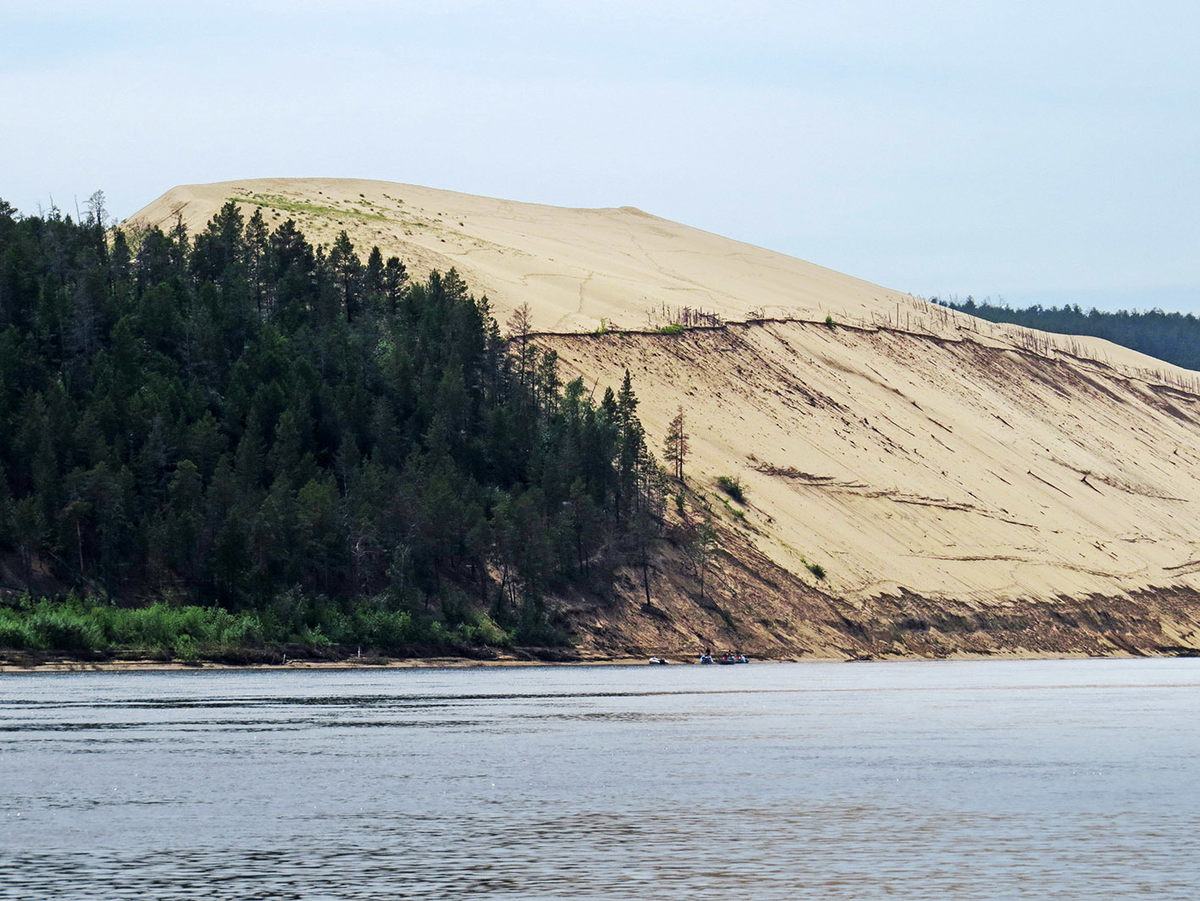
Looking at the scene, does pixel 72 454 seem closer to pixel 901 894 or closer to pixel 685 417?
pixel 685 417

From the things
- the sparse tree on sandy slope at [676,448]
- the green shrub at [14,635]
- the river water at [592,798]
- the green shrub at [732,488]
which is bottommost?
the green shrub at [14,635]

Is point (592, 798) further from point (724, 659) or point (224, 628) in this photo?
point (724, 659)

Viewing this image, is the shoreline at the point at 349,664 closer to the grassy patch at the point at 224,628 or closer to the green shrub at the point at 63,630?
the grassy patch at the point at 224,628

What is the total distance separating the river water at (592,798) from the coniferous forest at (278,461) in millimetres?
29310

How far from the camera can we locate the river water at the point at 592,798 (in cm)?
2922

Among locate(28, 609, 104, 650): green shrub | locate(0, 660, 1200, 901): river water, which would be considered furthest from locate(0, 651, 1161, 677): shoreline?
locate(0, 660, 1200, 901): river water

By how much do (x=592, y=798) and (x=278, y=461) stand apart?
7864cm

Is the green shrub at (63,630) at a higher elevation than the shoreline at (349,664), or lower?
higher

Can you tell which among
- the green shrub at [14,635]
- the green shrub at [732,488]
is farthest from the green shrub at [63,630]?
the green shrub at [732,488]

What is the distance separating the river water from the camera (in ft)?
95.9

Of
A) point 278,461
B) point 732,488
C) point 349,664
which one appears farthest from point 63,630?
point 732,488

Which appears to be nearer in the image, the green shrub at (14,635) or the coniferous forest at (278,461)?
the green shrub at (14,635)

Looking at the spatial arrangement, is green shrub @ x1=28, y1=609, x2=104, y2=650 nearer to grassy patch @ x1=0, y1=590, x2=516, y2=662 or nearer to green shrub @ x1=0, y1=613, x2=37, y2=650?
grassy patch @ x1=0, y1=590, x2=516, y2=662

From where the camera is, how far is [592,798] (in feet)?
132
